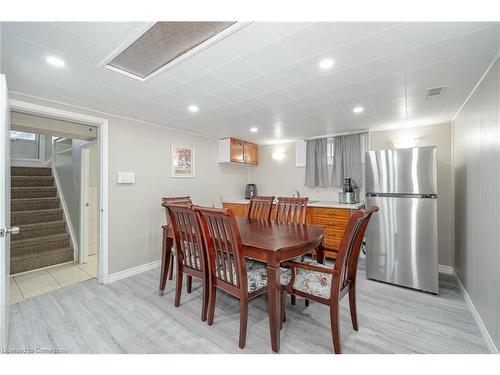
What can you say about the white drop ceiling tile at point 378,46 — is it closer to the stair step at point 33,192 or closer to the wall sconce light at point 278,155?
the wall sconce light at point 278,155

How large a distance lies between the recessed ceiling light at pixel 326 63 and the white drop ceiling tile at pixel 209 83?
84 cm

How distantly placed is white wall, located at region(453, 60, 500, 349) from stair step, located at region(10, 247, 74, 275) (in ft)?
16.7

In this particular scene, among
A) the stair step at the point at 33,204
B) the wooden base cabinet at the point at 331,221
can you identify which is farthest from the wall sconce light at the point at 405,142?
the stair step at the point at 33,204

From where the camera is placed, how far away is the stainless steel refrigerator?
2.57 meters

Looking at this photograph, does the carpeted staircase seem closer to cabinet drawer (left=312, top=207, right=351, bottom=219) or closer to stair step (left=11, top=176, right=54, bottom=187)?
stair step (left=11, top=176, right=54, bottom=187)

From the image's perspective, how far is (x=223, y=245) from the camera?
1.73 meters

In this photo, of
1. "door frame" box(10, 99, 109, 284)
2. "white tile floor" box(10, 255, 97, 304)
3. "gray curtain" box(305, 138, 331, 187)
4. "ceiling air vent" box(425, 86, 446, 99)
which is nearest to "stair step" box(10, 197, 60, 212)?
"white tile floor" box(10, 255, 97, 304)

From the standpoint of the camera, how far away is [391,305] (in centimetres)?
230

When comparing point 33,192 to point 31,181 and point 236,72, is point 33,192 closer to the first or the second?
point 31,181

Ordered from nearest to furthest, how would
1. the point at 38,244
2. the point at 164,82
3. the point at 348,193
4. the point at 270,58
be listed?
the point at 270,58, the point at 164,82, the point at 38,244, the point at 348,193

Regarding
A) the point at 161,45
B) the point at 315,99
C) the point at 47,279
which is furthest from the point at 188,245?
the point at 47,279

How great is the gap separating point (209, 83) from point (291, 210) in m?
1.73
